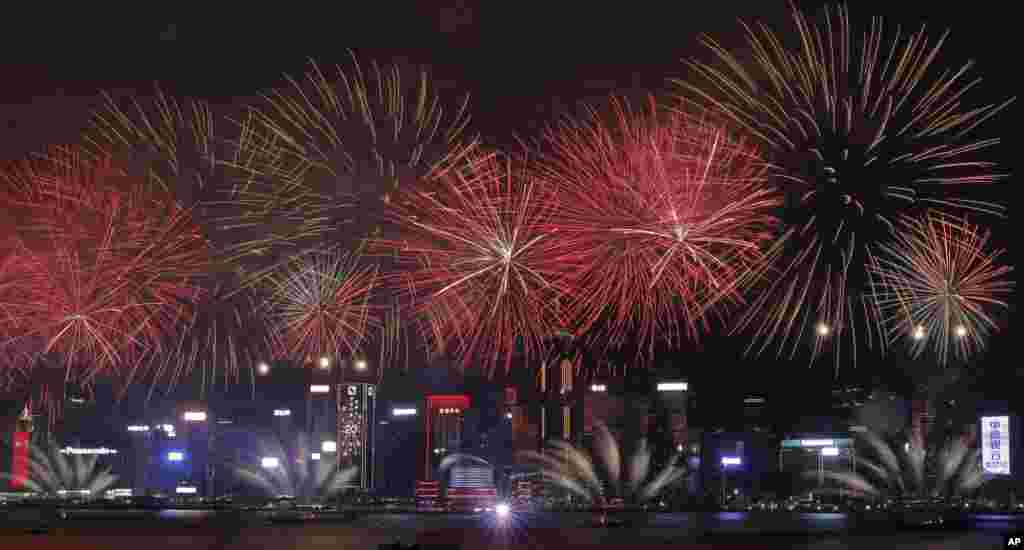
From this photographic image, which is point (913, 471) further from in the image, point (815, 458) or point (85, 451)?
point (85, 451)

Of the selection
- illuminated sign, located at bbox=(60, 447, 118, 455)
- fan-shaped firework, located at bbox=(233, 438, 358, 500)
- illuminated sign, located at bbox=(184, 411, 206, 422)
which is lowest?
fan-shaped firework, located at bbox=(233, 438, 358, 500)

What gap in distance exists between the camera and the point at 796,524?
3472cm

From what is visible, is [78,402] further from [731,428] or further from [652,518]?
[652,518]

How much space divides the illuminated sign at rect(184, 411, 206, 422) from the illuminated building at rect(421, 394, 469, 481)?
111 feet

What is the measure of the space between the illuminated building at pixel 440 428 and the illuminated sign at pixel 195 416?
3380 cm

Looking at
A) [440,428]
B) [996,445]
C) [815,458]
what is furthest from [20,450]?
[996,445]

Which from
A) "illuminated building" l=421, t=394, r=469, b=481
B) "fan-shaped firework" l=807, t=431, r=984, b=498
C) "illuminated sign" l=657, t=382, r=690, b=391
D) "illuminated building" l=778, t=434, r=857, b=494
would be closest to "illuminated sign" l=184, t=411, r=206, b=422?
"illuminated building" l=421, t=394, r=469, b=481

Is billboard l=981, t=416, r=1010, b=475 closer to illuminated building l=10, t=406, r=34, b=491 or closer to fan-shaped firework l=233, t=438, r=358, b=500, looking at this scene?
illuminated building l=10, t=406, r=34, b=491

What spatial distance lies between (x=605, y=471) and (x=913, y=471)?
37.2 metres

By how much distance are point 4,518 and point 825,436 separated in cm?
9102

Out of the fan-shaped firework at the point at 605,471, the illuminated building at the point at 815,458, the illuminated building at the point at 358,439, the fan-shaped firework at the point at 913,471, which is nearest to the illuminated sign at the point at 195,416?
the illuminated building at the point at 358,439

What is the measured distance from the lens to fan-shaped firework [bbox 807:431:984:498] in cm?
7106

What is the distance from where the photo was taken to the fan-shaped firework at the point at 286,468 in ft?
548

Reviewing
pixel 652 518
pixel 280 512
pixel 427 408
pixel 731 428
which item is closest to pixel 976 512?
pixel 652 518
